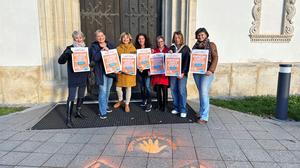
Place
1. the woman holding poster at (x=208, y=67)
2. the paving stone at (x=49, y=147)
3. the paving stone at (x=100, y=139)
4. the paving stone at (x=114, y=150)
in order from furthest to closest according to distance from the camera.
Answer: the woman holding poster at (x=208, y=67), the paving stone at (x=100, y=139), the paving stone at (x=49, y=147), the paving stone at (x=114, y=150)

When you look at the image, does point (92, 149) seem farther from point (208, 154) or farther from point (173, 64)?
point (173, 64)

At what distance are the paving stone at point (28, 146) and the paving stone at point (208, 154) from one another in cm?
245

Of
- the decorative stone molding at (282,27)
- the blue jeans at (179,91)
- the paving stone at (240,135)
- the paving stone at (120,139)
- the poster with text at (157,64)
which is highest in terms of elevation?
the decorative stone molding at (282,27)

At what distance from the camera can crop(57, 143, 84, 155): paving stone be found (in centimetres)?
333

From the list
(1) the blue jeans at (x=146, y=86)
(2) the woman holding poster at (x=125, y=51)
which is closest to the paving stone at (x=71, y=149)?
(2) the woman holding poster at (x=125, y=51)

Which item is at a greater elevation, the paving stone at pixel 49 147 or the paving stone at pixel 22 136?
the paving stone at pixel 22 136

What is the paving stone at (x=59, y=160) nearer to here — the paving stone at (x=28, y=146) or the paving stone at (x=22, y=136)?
the paving stone at (x=28, y=146)

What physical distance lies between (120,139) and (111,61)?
149cm

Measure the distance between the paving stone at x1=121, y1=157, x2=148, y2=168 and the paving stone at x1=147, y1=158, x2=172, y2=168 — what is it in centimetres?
7

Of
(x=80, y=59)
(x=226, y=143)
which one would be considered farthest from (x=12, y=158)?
(x=226, y=143)

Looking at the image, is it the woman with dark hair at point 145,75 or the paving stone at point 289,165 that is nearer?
the paving stone at point 289,165

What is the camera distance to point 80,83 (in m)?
4.28

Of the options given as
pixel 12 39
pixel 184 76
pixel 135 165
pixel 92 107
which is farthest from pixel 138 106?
pixel 12 39

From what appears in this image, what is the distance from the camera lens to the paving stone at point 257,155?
10.3ft
